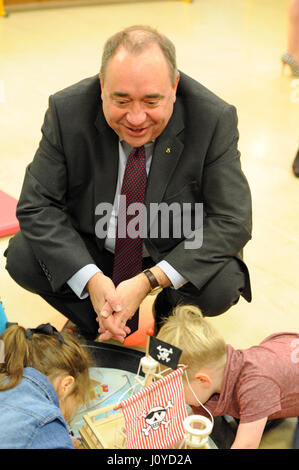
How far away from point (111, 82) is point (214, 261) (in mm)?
637

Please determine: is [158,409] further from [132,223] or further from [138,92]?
[138,92]

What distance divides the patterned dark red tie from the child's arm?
2.15 feet

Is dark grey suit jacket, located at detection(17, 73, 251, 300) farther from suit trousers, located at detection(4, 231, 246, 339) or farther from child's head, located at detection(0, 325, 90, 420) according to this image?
child's head, located at detection(0, 325, 90, 420)

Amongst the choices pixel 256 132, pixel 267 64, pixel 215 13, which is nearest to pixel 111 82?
pixel 256 132

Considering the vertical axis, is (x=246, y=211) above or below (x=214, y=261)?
above

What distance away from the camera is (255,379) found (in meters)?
1.70

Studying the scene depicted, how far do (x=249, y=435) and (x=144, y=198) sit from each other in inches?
31.1

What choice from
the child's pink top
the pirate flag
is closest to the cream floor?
the child's pink top

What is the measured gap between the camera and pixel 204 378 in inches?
67.8

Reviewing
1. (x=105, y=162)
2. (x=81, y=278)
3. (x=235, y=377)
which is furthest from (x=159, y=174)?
(x=235, y=377)

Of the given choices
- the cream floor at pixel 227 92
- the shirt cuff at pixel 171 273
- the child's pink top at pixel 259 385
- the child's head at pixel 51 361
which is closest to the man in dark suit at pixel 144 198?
the shirt cuff at pixel 171 273

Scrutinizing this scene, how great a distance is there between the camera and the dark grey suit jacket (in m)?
1.95

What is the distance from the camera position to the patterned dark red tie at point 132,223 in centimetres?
198

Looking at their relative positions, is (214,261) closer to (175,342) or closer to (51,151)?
(175,342)
